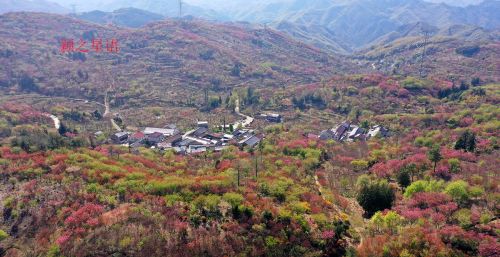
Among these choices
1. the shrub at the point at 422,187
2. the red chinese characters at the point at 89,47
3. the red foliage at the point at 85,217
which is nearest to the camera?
the red foliage at the point at 85,217

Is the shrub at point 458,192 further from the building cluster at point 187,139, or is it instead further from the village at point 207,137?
the building cluster at point 187,139

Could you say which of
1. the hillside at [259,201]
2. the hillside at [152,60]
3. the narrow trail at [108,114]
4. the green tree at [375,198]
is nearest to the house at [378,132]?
the hillside at [259,201]

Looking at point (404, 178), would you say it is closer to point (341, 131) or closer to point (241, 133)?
point (341, 131)

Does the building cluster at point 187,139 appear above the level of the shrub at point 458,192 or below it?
below

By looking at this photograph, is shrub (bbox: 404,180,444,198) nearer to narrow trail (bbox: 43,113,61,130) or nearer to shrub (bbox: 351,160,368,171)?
shrub (bbox: 351,160,368,171)

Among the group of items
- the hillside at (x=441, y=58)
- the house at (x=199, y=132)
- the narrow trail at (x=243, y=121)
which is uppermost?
the hillside at (x=441, y=58)

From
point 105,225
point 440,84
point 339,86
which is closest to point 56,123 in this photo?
point 105,225
